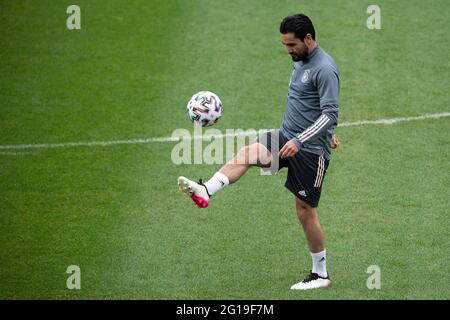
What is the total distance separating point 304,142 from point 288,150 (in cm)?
20

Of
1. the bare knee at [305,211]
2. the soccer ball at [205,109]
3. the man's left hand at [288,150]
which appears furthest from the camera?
the soccer ball at [205,109]

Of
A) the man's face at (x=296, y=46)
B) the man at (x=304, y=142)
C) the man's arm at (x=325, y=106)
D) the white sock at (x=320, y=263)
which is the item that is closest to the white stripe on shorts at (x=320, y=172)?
the man at (x=304, y=142)

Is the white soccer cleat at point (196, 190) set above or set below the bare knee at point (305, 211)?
above

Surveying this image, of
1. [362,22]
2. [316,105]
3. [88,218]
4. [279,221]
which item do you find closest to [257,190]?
[279,221]

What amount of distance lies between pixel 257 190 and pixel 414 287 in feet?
10.3

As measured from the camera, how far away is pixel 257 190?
12.3 metres

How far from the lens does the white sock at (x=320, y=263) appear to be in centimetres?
983

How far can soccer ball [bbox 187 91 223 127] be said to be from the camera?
9984 mm

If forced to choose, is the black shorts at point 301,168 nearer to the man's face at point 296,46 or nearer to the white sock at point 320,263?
the white sock at point 320,263

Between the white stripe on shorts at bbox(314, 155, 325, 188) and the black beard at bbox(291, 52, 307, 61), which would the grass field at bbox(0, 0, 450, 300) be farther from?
the black beard at bbox(291, 52, 307, 61)

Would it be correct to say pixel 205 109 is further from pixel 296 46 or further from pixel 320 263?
pixel 320 263

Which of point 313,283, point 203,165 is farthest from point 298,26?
point 203,165

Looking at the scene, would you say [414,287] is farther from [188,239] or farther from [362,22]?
[362,22]

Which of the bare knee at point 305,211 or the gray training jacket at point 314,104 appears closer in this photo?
the gray training jacket at point 314,104
